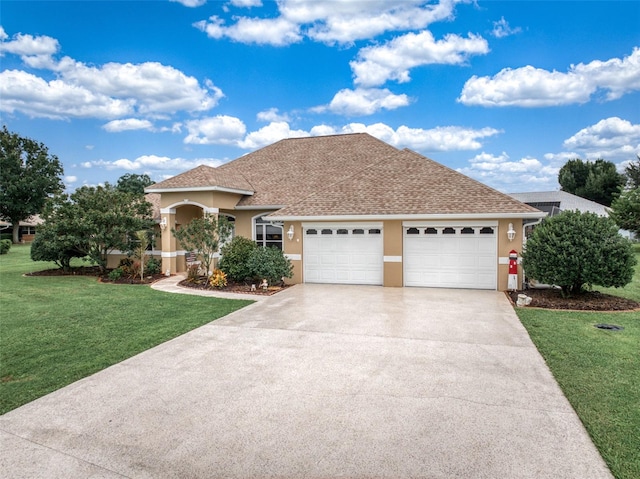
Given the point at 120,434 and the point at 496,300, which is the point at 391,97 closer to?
the point at 496,300

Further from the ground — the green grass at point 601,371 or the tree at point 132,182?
the tree at point 132,182

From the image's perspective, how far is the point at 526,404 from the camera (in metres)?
4.73

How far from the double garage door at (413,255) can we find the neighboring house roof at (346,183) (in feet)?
2.41

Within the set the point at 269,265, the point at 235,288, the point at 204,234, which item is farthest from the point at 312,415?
the point at 204,234

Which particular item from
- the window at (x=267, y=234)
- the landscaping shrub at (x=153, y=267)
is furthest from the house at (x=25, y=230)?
the window at (x=267, y=234)

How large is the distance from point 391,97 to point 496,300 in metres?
15.7

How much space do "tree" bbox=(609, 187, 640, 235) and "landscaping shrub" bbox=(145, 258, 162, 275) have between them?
2772cm

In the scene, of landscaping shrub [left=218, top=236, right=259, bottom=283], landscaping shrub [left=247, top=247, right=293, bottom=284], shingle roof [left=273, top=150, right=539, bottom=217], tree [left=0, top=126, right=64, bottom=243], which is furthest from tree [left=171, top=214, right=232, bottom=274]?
tree [left=0, top=126, right=64, bottom=243]

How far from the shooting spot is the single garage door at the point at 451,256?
1283 centimetres

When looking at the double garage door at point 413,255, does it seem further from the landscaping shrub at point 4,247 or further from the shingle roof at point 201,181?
the landscaping shrub at point 4,247

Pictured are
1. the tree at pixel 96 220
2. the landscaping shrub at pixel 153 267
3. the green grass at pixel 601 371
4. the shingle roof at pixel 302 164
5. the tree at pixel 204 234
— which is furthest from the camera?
the shingle roof at pixel 302 164

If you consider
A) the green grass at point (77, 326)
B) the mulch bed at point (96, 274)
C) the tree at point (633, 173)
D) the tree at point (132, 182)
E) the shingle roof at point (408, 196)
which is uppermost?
the tree at point (132, 182)

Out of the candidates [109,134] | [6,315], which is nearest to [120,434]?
[6,315]

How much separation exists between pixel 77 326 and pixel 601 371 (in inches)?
382
